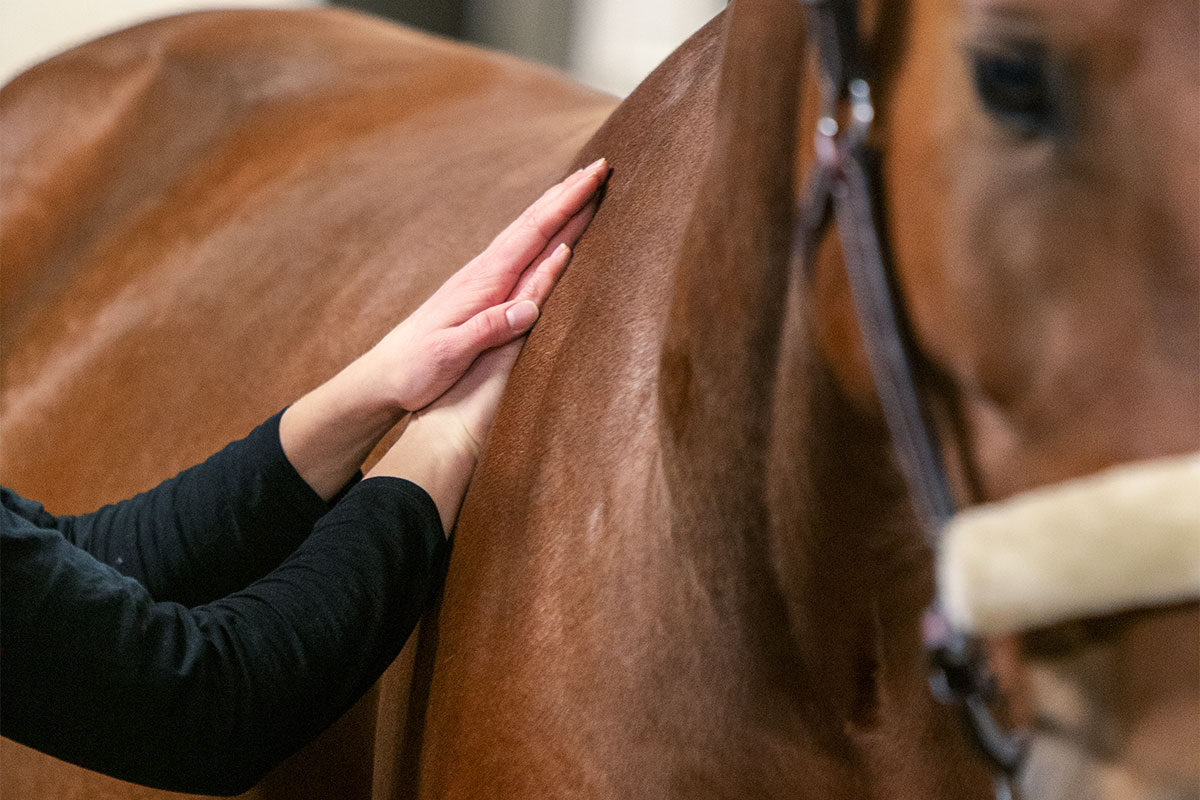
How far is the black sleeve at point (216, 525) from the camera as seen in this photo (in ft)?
2.47

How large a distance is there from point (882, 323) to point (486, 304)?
1.06 ft

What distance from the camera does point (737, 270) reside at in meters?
0.55

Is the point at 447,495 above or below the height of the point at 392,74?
below

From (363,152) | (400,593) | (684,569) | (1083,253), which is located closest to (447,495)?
(400,593)

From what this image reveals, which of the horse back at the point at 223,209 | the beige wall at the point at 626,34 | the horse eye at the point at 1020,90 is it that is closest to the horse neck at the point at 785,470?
the horse eye at the point at 1020,90

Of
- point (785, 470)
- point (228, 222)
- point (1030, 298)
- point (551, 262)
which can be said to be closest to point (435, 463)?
point (551, 262)

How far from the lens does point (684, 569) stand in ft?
1.96

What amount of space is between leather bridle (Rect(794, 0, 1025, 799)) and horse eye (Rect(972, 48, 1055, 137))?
53mm

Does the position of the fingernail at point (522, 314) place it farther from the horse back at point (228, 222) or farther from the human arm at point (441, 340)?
the horse back at point (228, 222)

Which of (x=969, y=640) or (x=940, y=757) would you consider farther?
(x=940, y=757)

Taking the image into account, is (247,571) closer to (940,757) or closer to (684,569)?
(684,569)

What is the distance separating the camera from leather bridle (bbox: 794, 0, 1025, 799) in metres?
0.45

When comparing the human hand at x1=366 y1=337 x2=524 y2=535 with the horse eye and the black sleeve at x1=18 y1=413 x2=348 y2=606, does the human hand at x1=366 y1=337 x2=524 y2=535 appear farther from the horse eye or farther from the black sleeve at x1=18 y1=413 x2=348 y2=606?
the horse eye

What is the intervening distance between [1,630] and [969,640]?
40 cm
